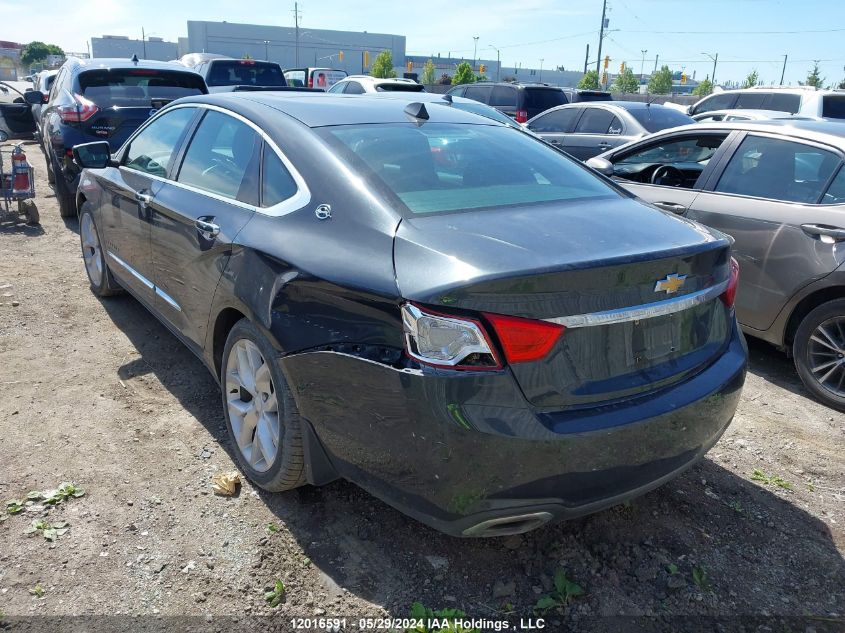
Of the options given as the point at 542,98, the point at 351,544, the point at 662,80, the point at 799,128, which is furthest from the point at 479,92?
the point at 662,80

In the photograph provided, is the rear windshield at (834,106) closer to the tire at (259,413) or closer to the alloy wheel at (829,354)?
the alloy wheel at (829,354)

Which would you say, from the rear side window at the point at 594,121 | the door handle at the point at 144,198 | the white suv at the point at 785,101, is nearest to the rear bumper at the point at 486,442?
the door handle at the point at 144,198

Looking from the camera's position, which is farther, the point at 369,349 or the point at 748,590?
the point at 748,590

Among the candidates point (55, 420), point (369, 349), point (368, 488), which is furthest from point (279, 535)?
point (55, 420)

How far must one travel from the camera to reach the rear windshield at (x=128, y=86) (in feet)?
25.6

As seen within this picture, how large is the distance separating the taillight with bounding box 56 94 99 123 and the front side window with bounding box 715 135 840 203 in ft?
21.5

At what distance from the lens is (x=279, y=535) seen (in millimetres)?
2797

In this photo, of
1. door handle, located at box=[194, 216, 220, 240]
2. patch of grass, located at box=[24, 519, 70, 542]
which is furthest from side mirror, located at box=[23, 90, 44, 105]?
patch of grass, located at box=[24, 519, 70, 542]

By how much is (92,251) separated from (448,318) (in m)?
4.36

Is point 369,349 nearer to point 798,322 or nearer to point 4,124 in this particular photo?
point 798,322

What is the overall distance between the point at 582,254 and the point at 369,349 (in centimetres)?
77

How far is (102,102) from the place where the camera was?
779cm

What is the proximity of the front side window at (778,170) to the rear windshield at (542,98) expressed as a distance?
10.4m

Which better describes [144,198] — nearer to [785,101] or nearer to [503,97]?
[503,97]
